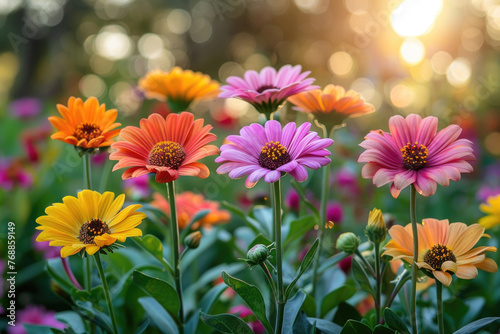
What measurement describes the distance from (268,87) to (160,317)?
1.96 ft

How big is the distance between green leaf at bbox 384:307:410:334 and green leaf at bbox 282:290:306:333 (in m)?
0.15

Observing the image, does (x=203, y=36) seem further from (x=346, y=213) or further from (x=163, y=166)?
(x=163, y=166)

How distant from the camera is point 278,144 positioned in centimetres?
81

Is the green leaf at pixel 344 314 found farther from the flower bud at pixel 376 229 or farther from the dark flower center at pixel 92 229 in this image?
the dark flower center at pixel 92 229

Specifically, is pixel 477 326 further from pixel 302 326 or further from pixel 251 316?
pixel 251 316

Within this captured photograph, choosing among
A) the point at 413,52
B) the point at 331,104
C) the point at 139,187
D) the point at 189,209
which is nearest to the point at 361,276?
the point at 331,104

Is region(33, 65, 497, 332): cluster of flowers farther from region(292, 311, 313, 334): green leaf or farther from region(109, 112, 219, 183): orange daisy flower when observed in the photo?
region(292, 311, 313, 334): green leaf

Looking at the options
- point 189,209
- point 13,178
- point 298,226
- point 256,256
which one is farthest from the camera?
point 13,178

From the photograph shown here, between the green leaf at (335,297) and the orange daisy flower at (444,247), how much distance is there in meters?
0.19

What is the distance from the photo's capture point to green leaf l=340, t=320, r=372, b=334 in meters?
0.77

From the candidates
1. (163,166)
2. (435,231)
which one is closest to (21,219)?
(163,166)

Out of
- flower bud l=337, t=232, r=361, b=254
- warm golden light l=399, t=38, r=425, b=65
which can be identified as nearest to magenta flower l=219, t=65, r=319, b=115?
flower bud l=337, t=232, r=361, b=254

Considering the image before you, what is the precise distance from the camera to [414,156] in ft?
2.54

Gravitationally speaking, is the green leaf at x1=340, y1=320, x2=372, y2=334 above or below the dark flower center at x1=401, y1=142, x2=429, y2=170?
below
